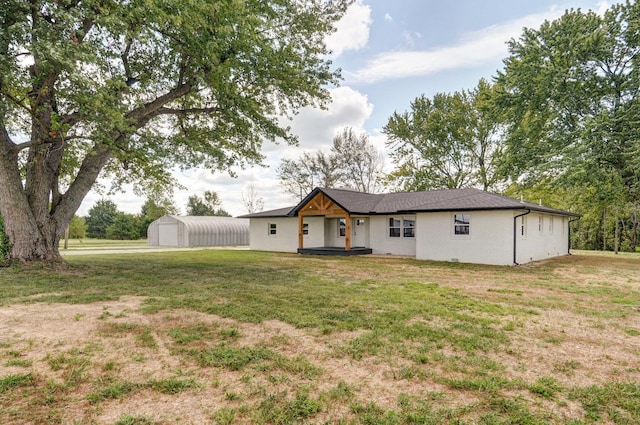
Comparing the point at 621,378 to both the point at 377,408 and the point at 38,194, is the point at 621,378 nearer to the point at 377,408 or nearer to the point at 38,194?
the point at 377,408

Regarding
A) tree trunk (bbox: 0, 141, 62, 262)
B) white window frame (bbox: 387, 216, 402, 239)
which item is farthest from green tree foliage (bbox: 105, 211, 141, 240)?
white window frame (bbox: 387, 216, 402, 239)

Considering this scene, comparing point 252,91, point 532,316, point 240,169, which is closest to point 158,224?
point 240,169

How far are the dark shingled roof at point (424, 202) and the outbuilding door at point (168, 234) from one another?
31.7ft

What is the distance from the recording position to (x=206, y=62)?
355 inches

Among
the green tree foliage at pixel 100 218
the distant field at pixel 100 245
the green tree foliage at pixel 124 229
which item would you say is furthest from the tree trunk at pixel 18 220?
the green tree foliage at pixel 100 218

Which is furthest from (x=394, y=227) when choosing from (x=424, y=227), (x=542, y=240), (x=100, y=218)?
(x=100, y=218)

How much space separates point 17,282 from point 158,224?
23.0m

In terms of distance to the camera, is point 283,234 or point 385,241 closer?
point 385,241

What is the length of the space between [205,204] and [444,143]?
4055cm

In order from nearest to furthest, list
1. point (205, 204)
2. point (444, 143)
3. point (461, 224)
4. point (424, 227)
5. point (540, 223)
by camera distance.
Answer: point (461, 224) → point (424, 227) → point (540, 223) → point (444, 143) → point (205, 204)

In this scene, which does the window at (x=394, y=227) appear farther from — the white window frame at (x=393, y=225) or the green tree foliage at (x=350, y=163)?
the green tree foliage at (x=350, y=163)

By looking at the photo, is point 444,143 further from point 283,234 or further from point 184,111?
point 184,111

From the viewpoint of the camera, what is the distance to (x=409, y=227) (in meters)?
17.4

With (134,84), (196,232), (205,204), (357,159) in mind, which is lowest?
(196,232)
